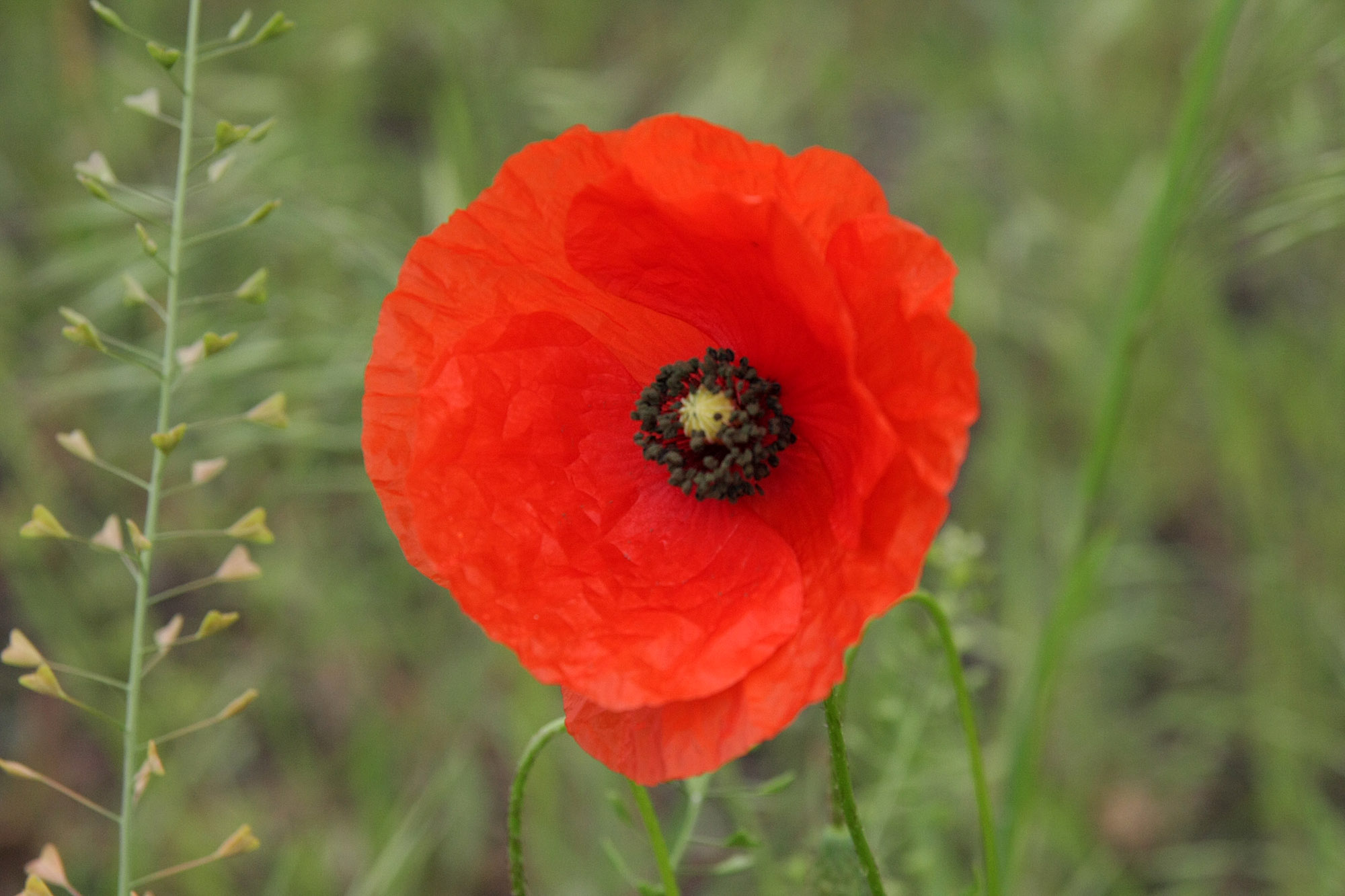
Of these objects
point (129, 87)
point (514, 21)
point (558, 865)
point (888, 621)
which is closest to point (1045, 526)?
point (888, 621)

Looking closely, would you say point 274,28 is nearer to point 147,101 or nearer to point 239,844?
point 147,101

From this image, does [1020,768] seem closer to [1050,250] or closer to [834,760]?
[834,760]

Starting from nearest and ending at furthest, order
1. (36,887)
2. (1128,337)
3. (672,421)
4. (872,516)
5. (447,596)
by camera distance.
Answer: (36,887), (872,516), (672,421), (1128,337), (447,596)

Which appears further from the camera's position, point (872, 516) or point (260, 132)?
point (872, 516)

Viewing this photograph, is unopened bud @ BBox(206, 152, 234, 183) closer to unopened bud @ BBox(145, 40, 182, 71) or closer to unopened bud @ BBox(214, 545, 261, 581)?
unopened bud @ BBox(145, 40, 182, 71)

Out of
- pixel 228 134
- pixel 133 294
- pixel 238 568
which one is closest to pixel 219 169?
pixel 228 134

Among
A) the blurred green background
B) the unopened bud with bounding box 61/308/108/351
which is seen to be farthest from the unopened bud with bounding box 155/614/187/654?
the blurred green background
